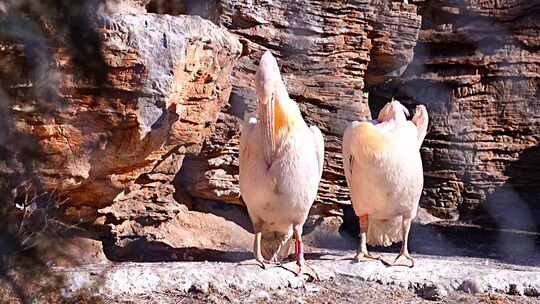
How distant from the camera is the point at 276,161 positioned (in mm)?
4734

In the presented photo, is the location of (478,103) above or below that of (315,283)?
above

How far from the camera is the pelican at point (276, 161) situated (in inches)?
186

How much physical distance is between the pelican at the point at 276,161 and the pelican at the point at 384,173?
288mm

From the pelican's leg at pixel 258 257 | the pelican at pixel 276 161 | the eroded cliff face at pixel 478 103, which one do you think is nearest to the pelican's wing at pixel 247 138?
the pelican at pixel 276 161

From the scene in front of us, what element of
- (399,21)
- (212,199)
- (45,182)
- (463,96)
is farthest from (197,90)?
(463,96)

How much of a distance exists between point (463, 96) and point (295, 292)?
4.27m

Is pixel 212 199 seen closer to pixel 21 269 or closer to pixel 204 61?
pixel 204 61

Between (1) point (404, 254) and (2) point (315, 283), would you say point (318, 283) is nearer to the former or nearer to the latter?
(2) point (315, 283)

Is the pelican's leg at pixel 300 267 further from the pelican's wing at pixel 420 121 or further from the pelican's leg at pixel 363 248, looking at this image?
the pelican's wing at pixel 420 121

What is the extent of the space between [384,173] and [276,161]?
61 centimetres

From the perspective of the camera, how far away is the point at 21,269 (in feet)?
8.10

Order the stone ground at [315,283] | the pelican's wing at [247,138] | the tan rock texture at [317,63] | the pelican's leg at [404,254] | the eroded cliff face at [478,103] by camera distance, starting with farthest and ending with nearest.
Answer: the eroded cliff face at [478,103] → the tan rock texture at [317,63] → the pelican's leg at [404,254] → the pelican's wing at [247,138] → the stone ground at [315,283]

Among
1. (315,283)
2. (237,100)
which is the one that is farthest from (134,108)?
(237,100)

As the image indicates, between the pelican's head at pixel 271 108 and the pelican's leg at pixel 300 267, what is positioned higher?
the pelican's head at pixel 271 108
